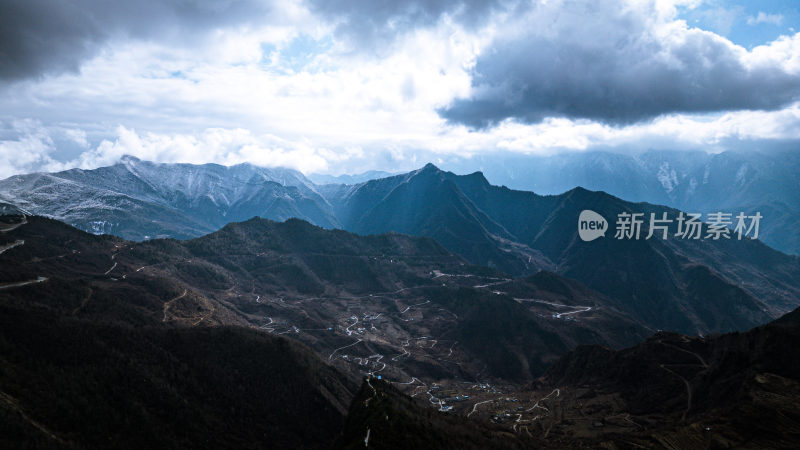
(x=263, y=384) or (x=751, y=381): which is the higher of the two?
(x=751, y=381)

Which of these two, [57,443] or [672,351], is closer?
[57,443]

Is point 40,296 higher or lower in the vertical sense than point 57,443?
higher

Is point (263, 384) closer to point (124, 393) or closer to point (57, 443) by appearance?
point (124, 393)

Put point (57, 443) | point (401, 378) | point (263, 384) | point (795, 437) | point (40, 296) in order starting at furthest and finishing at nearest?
point (401, 378), point (40, 296), point (263, 384), point (795, 437), point (57, 443)

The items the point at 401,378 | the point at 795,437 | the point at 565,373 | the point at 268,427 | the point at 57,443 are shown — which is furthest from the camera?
the point at 401,378

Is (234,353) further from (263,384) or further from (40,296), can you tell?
(40,296)

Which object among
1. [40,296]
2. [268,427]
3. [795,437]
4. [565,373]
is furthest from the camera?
[565,373]

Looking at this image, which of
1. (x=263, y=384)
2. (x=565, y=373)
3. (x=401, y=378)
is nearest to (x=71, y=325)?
(x=263, y=384)

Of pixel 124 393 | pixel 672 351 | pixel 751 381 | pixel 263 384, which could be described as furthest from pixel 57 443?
pixel 672 351

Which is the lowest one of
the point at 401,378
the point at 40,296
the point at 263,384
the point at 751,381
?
the point at 401,378
